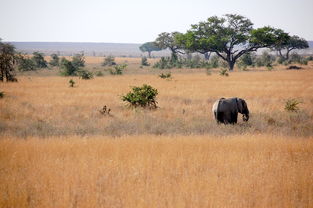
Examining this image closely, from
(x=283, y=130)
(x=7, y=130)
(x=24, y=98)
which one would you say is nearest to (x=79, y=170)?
(x=7, y=130)

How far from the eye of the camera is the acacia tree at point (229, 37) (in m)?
49.0

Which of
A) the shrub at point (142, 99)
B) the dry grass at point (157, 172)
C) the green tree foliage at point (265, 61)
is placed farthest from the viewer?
the green tree foliage at point (265, 61)

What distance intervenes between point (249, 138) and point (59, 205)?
5.72 m

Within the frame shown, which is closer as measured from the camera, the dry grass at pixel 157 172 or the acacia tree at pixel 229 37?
the dry grass at pixel 157 172

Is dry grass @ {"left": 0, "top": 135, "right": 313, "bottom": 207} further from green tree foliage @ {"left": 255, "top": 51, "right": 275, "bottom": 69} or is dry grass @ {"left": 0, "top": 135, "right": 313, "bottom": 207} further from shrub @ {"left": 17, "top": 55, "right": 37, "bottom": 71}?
green tree foliage @ {"left": 255, "top": 51, "right": 275, "bottom": 69}

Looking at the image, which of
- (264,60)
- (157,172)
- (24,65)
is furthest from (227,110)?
(264,60)

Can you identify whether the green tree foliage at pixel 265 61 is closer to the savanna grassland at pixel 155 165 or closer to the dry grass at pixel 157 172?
the savanna grassland at pixel 155 165

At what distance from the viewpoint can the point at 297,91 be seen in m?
20.8

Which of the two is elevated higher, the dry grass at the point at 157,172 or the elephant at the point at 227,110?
the elephant at the point at 227,110

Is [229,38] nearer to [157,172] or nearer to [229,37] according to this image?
[229,37]

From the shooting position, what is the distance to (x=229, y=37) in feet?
168

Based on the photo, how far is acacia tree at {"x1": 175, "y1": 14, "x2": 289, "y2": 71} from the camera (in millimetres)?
48969

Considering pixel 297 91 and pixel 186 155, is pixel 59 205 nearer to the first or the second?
pixel 186 155

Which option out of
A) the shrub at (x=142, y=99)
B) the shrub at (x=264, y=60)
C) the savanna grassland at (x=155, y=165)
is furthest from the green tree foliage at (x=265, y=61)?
the savanna grassland at (x=155, y=165)
